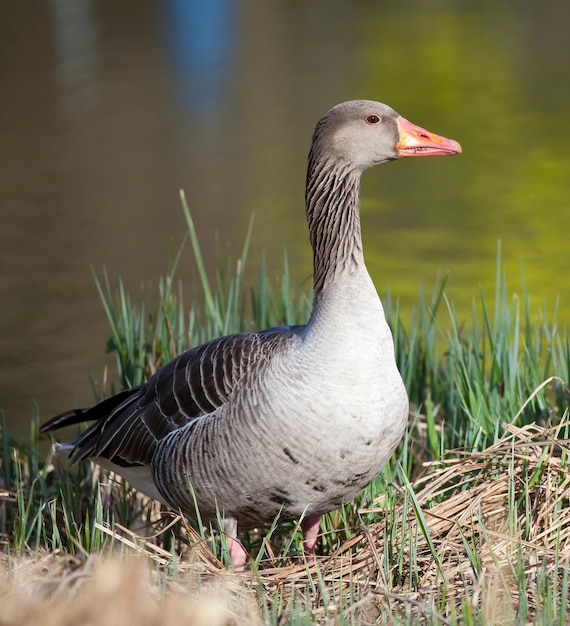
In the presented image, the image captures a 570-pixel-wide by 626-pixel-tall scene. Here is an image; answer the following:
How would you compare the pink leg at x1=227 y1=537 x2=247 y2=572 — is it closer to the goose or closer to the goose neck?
the goose

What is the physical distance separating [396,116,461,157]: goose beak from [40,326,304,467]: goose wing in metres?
0.91

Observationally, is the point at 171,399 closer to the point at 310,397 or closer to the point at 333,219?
the point at 310,397

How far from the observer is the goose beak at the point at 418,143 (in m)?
4.64

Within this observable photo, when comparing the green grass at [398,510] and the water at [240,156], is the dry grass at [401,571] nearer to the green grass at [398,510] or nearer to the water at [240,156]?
the green grass at [398,510]

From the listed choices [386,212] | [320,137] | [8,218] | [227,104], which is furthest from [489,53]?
[320,137]

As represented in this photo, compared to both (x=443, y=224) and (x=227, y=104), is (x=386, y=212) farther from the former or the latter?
(x=227, y=104)

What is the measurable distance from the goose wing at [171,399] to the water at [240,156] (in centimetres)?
331

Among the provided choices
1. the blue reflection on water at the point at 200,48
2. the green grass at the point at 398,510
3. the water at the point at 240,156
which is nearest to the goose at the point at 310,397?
the green grass at the point at 398,510

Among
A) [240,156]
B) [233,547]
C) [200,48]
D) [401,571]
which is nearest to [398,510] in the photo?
[401,571]

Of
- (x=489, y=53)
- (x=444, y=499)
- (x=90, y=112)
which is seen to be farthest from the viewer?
(x=489, y=53)

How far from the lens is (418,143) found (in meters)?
4.65

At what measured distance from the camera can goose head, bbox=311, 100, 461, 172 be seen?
15.2 ft

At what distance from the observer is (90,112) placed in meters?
18.2

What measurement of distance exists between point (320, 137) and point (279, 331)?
0.86 meters
